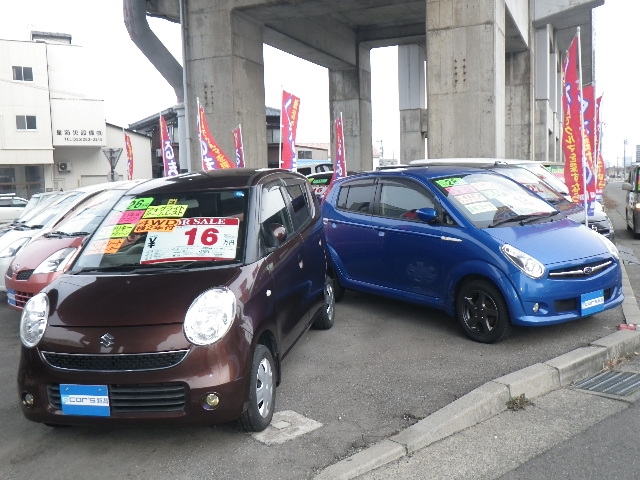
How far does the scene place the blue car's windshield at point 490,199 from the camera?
5822mm

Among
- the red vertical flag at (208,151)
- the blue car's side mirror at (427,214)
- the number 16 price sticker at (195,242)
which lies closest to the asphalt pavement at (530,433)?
the number 16 price sticker at (195,242)

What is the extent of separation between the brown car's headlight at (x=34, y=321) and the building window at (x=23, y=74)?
3801 cm

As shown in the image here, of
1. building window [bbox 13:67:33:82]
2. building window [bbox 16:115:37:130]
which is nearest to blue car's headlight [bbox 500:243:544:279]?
building window [bbox 16:115:37:130]

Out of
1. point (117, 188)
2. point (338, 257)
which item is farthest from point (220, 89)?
point (338, 257)

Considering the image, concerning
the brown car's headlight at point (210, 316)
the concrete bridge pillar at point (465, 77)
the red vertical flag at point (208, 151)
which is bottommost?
the brown car's headlight at point (210, 316)

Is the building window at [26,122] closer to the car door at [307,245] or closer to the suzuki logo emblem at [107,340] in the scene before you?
the car door at [307,245]

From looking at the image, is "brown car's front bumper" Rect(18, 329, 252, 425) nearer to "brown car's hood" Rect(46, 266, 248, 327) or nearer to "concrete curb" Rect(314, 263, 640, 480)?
"brown car's hood" Rect(46, 266, 248, 327)

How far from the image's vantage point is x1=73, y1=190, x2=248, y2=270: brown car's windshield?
13.7 ft

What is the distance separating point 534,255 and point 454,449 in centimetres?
225

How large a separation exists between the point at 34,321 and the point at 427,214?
12.0ft

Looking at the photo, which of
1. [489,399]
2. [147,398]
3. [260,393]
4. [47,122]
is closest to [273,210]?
[260,393]

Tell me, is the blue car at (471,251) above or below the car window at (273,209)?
below

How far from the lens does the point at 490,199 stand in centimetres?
609

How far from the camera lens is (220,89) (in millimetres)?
19062
